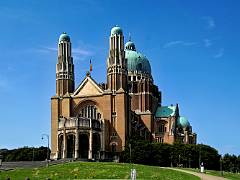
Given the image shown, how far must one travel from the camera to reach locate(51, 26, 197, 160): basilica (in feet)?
317

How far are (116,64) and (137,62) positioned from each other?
2954 cm

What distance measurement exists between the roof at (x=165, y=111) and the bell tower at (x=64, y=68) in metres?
29.3

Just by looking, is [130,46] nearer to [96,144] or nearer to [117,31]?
[117,31]

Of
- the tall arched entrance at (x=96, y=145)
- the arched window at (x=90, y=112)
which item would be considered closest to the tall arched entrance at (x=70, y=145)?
the tall arched entrance at (x=96, y=145)

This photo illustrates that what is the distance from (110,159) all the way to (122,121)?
26.8 feet

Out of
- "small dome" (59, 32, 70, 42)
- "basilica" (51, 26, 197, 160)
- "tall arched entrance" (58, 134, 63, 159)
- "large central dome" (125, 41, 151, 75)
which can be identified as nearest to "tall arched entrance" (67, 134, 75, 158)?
"basilica" (51, 26, 197, 160)

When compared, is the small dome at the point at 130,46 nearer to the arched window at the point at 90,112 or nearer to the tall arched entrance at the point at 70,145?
the arched window at the point at 90,112

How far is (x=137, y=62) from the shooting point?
133 meters

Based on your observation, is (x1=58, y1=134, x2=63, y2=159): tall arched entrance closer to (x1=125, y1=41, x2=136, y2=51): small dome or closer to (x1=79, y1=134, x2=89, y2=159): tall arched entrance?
(x1=79, y1=134, x2=89, y2=159): tall arched entrance

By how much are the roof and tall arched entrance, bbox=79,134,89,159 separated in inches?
1324

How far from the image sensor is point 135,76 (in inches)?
5133

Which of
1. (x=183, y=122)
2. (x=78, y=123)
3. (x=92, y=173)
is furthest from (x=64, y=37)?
(x=92, y=173)

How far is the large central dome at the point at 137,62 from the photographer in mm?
132000

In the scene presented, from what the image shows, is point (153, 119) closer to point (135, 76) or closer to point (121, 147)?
point (135, 76)
